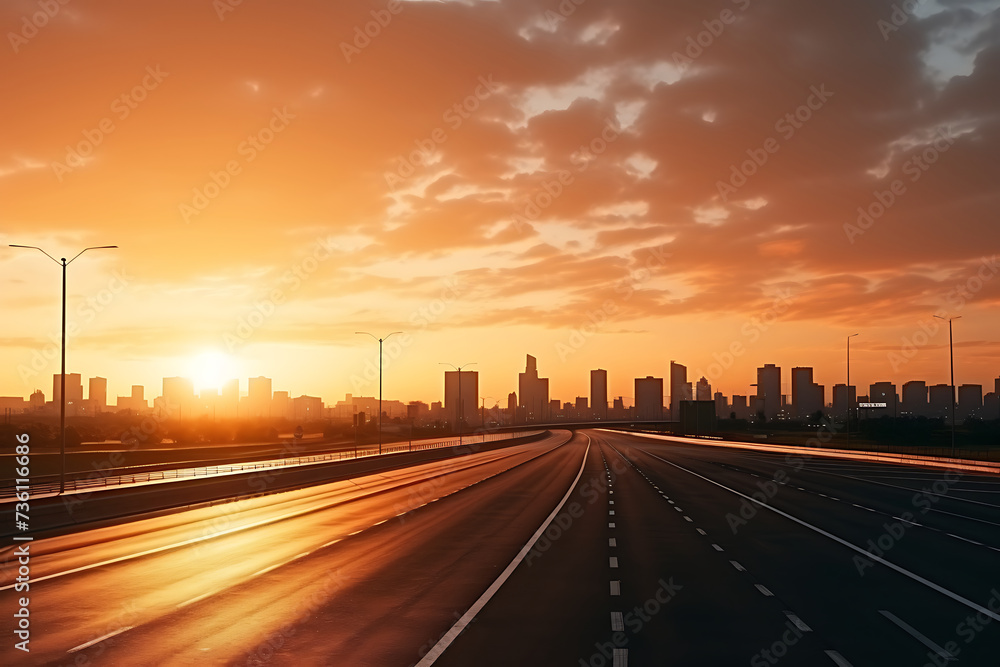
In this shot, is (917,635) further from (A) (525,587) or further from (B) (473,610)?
(A) (525,587)

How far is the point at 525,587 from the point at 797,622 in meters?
4.82

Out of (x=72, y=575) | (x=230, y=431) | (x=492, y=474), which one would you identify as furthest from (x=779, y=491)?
(x=230, y=431)

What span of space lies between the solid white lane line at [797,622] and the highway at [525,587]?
44 millimetres

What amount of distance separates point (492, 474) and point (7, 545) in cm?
3562

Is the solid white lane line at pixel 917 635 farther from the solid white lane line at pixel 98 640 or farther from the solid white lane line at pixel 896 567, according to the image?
the solid white lane line at pixel 98 640

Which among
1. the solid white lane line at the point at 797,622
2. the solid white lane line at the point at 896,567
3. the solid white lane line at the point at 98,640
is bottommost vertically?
the solid white lane line at the point at 896,567

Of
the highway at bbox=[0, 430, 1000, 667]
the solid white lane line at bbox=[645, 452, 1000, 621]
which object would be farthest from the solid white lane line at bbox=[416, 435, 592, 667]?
the solid white lane line at bbox=[645, 452, 1000, 621]

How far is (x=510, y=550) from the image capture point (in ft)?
68.1

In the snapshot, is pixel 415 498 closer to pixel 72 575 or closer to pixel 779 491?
pixel 779 491

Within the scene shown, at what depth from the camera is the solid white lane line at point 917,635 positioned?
35.0 ft

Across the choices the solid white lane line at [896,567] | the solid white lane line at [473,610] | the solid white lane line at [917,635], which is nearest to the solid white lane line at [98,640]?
the solid white lane line at [473,610]

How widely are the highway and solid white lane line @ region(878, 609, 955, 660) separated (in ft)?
0.23

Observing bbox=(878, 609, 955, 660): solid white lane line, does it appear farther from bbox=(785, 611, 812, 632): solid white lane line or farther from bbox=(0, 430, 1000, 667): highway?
bbox=(785, 611, 812, 632): solid white lane line

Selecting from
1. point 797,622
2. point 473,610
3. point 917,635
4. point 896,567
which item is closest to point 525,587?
point 473,610
